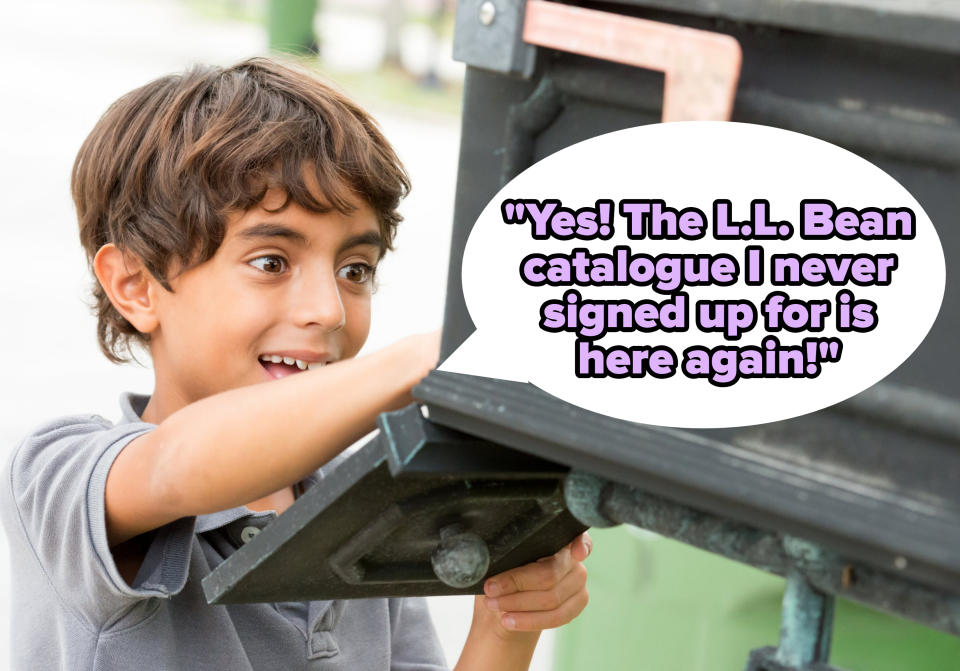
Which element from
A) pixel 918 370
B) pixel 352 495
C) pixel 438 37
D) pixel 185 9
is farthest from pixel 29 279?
pixel 185 9

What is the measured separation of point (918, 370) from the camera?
72cm

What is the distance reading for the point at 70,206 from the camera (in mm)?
7531

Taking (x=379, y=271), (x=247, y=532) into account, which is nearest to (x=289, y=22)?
(x=379, y=271)

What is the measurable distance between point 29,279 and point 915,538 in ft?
20.0

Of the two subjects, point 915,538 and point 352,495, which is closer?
point 915,538

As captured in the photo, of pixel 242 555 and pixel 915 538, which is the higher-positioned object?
pixel 915 538

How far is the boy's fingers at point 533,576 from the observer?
4.43 ft

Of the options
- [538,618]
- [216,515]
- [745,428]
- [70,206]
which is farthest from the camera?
[70,206]

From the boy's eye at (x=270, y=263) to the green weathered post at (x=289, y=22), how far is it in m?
1.86

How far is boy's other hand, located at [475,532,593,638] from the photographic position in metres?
1.35

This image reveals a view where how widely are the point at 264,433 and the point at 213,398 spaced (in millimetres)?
96

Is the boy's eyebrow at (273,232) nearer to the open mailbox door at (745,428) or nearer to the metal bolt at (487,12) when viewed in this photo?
the open mailbox door at (745,428)

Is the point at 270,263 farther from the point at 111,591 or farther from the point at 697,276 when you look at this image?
Answer: the point at 697,276

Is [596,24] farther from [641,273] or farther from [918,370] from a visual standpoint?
[918,370]
